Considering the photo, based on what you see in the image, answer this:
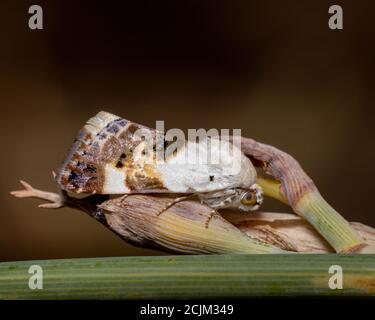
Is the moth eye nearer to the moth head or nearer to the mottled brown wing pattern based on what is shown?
the moth head

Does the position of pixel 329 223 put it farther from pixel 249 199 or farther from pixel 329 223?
pixel 249 199

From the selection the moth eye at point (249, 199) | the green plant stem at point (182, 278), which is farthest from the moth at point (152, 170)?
the green plant stem at point (182, 278)

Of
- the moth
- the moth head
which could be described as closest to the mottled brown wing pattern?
the moth

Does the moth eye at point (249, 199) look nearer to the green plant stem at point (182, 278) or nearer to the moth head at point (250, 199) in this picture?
the moth head at point (250, 199)

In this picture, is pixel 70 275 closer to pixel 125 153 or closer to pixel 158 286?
pixel 158 286

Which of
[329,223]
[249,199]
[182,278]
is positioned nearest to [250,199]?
[249,199]

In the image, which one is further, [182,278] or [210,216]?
[210,216]
